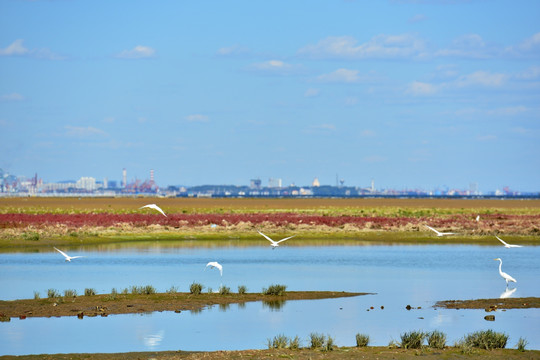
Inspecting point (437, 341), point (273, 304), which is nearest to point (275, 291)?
point (273, 304)

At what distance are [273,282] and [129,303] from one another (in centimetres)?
807

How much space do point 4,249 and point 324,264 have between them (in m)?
20.6

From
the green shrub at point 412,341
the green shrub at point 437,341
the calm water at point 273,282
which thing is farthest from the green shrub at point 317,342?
the green shrub at point 437,341

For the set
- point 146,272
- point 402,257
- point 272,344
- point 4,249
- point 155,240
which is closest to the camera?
point 272,344

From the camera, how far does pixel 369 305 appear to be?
2570 centimetres

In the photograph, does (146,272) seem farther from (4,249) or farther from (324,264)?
(4,249)

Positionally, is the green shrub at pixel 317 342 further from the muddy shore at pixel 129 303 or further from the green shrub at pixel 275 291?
the green shrub at pixel 275 291

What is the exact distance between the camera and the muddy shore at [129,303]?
23.7 meters

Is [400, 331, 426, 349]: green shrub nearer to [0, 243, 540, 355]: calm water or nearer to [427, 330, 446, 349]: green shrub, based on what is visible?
[427, 330, 446, 349]: green shrub

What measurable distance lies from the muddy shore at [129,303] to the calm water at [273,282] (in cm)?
72

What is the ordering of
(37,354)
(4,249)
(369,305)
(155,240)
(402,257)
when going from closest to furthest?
(37,354) < (369,305) < (402,257) < (4,249) < (155,240)

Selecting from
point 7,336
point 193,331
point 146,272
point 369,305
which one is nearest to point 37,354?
point 7,336

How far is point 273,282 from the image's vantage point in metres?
32.1

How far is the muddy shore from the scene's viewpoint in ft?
77.8
